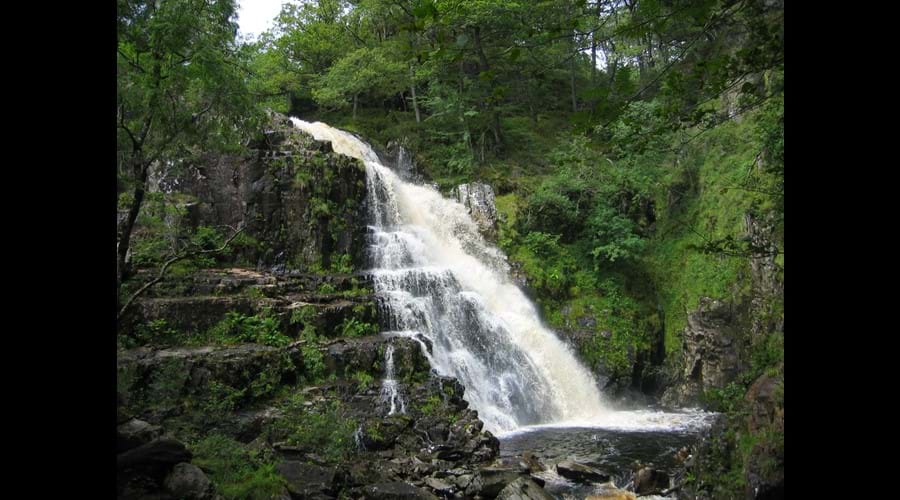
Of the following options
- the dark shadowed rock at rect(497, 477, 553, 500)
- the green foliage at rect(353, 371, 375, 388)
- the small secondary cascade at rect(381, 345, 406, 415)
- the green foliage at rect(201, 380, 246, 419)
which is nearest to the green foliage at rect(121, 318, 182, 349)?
the green foliage at rect(201, 380, 246, 419)

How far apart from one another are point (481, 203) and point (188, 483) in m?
14.1

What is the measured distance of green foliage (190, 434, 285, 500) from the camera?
6.57m

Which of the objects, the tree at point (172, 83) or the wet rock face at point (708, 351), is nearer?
the tree at point (172, 83)

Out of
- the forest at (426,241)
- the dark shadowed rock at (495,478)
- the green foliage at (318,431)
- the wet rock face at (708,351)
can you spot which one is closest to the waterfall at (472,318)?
the forest at (426,241)

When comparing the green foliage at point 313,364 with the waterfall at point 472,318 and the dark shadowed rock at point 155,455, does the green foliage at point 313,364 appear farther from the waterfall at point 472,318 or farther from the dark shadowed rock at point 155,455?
the dark shadowed rock at point 155,455

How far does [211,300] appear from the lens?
12.1 meters

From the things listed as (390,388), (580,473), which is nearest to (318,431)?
(390,388)

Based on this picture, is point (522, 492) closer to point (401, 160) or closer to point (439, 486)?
point (439, 486)

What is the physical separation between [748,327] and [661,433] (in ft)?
13.3

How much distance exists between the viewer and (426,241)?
1709 cm

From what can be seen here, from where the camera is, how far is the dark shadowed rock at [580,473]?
347 inches

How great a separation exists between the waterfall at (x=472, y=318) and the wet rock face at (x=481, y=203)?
372 mm

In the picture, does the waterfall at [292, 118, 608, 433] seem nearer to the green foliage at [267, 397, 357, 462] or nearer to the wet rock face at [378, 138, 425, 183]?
the green foliage at [267, 397, 357, 462]
